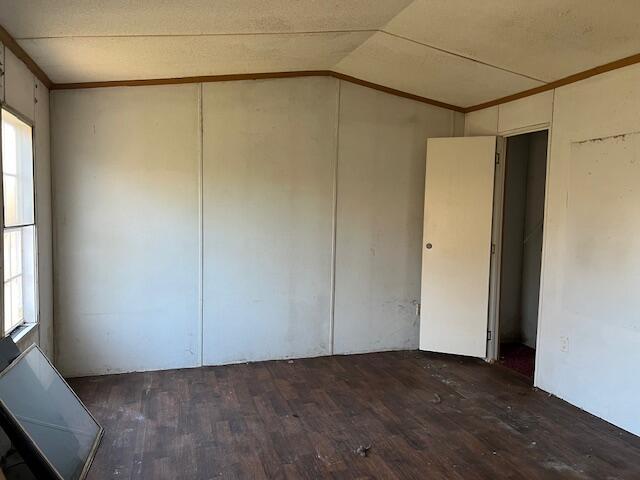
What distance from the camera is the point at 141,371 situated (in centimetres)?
397

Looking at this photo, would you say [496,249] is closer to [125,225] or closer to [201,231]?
[201,231]

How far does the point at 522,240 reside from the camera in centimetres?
Result: 514

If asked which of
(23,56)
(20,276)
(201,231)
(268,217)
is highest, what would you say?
(23,56)

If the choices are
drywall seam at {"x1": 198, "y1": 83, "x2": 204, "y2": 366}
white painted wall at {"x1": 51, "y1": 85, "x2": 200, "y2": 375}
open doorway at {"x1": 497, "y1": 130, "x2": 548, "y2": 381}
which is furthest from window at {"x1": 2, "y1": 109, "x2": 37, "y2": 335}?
open doorway at {"x1": 497, "y1": 130, "x2": 548, "y2": 381}

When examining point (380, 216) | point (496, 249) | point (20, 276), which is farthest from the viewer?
point (380, 216)

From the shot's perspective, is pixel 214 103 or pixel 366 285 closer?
pixel 214 103

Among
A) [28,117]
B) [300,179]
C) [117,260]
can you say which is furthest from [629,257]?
[28,117]

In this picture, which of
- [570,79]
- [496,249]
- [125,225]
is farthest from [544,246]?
[125,225]

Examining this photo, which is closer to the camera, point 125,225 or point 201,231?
point 125,225

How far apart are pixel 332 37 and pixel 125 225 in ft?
7.04

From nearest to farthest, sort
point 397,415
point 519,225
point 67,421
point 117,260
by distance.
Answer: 1. point 67,421
2. point 397,415
3. point 117,260
4. point 519,225

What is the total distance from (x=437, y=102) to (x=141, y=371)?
11.6ft

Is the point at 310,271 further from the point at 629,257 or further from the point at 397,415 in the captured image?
the point at 629,257

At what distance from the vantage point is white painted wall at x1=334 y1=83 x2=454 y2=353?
4402mm
